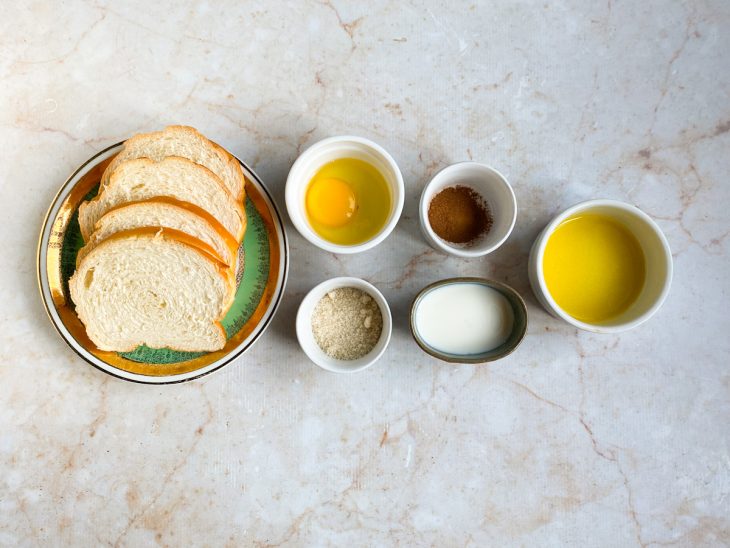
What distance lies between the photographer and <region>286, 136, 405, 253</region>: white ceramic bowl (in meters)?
1.23

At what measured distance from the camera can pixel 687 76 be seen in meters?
1.47

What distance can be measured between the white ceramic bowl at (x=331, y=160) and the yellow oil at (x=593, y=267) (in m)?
0.44

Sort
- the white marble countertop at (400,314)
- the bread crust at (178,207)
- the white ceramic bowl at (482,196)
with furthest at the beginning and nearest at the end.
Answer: the white marble countertop at (400,314)
the white ceramic bowl at (482,196)
the bread crust at (178,207)

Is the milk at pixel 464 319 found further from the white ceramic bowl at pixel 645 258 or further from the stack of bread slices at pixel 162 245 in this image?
the stack of bread slices at pixel 162 245

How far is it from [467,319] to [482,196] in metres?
0.34

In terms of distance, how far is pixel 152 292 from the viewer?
124cm

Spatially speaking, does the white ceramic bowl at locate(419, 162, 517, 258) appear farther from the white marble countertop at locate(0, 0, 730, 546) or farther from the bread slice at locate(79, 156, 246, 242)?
the bread slice at locate(79, 156, 246, 242)

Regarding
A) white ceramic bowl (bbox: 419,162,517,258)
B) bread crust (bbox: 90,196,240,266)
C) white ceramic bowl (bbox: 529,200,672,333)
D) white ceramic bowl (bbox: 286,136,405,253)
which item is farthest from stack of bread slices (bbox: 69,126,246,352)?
white ceramic bowl (bbox: 529,200,672,333)

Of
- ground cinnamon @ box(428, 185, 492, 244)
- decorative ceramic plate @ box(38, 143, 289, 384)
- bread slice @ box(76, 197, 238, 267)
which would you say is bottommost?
decorative ceramic plate @ box(38, 143, 289, 384)

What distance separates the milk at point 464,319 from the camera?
1.33 m

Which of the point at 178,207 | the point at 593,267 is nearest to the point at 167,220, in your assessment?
the point at 178,207

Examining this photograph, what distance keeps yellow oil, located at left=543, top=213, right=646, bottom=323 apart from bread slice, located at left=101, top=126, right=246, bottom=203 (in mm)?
866

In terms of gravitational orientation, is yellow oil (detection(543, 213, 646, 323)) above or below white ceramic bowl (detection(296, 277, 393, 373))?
above

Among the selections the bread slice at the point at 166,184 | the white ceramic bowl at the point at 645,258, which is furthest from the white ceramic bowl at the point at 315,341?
the white ceramic bowl at the point at 645,258
